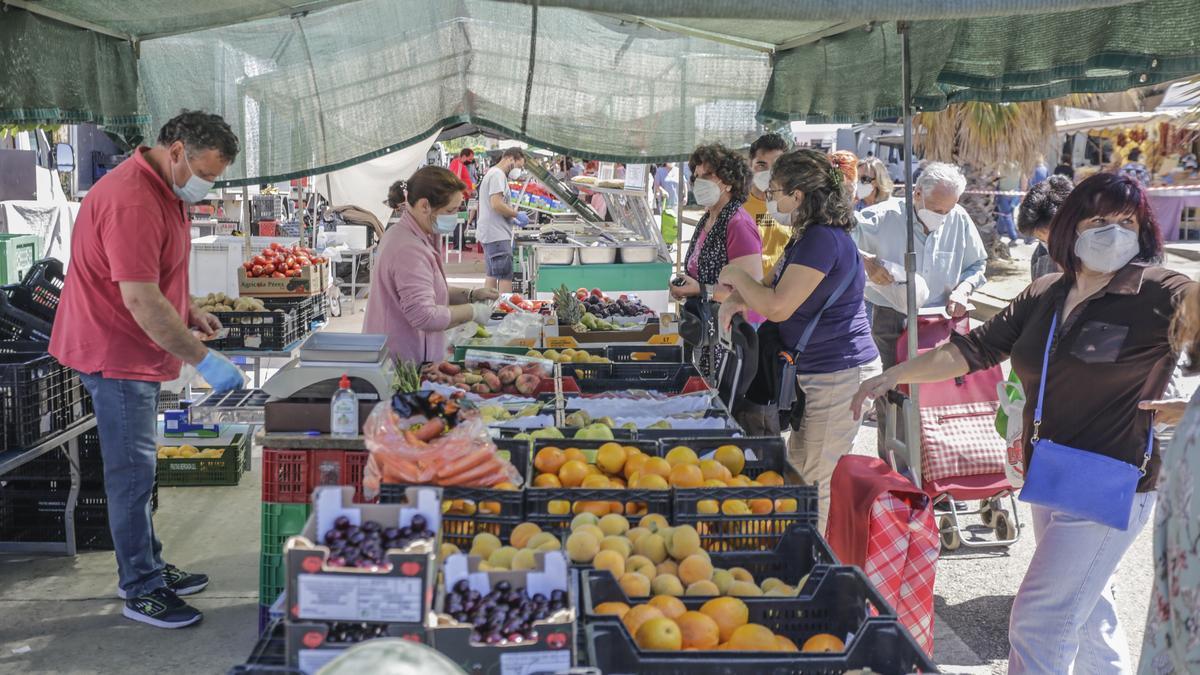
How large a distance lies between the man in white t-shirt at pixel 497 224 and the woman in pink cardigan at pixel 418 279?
715cm

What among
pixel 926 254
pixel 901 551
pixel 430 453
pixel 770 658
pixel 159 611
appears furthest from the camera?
pixel 926 254

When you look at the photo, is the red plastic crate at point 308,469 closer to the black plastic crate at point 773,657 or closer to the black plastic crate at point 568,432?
the black plastic crate at point 568,432

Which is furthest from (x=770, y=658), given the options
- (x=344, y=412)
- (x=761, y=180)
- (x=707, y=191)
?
(x=761, y=180)

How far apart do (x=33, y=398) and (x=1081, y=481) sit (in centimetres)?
454

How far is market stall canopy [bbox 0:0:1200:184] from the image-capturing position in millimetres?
4316

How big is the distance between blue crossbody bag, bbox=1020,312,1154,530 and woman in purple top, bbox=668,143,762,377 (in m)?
2.70

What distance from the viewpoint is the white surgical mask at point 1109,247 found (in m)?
3.22

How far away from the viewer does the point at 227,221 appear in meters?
17.5

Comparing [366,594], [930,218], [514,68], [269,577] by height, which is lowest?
[269,577]

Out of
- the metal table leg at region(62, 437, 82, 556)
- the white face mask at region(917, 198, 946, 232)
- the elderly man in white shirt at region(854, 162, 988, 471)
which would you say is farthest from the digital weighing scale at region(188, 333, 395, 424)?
the white face mask at region(917, 198, 946, 232)

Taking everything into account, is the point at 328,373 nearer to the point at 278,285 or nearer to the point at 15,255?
the point at 278,285

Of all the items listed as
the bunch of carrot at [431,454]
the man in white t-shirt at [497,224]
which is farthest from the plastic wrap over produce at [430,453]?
the man in white t-shirt at [497,224]

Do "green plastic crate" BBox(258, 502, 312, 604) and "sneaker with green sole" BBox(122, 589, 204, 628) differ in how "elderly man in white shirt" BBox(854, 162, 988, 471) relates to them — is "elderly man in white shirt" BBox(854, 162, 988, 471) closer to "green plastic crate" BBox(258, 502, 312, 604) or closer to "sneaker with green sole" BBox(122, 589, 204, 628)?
"green plastic crate" BBox(258, 502, 312, 604)

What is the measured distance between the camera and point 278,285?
304 inches
